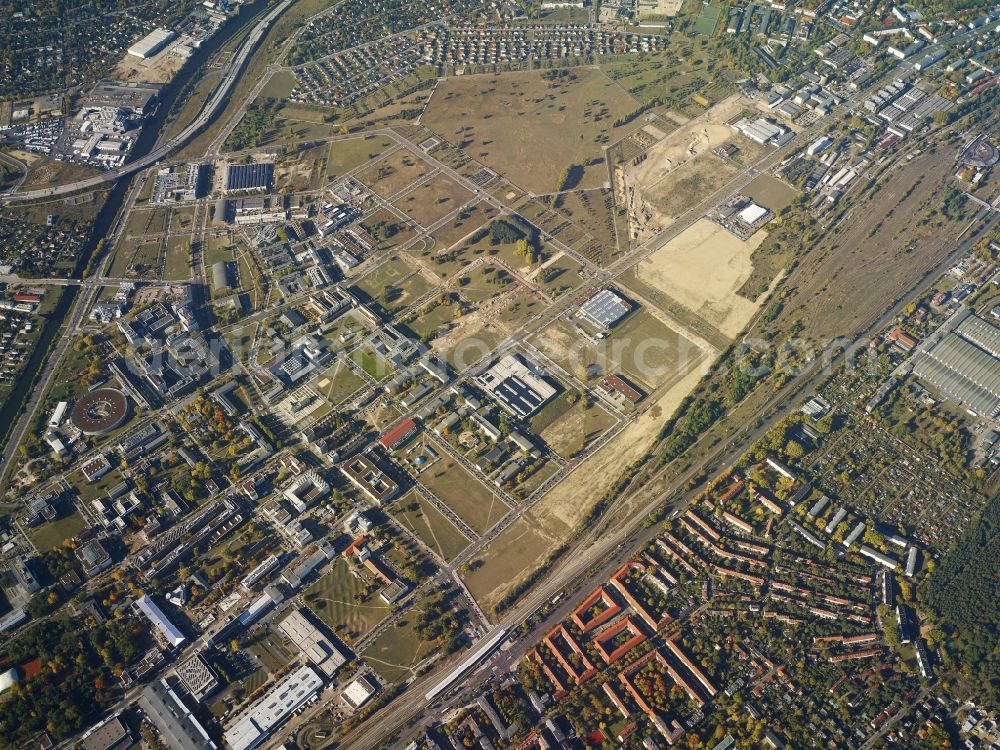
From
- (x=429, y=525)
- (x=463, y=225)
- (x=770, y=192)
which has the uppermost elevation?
(x=770, y=192)

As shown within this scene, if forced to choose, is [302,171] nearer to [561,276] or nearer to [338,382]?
[338,382]

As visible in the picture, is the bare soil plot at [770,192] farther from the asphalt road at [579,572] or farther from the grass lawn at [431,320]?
the grass lawn at [431,320]

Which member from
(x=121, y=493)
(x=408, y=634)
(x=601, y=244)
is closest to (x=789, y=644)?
(x=408, y=634)

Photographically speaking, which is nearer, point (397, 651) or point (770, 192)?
point (397, 651)

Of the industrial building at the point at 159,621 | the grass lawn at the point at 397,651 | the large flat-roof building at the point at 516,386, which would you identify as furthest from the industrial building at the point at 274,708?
the large flat-roof building at the point at 516,386

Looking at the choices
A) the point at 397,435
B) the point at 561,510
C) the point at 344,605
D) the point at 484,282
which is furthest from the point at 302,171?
the point at 344,605

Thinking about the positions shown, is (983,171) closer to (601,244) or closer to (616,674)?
(601,244)
